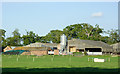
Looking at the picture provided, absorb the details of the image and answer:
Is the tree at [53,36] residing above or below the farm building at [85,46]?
above

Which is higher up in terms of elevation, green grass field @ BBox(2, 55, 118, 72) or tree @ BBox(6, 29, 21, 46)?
tree @ BBox(6, 29, 21, 46)

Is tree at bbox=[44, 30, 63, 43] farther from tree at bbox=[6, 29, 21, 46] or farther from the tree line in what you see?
tree at bbox=[6, 29, 21, 46]

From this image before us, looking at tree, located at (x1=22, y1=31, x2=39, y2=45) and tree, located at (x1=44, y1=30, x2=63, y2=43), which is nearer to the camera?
tree, located at (x1=22, y1=31, x2=39, y2=45)

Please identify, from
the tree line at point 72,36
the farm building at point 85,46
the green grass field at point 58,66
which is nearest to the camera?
the green grass field at point 58,66

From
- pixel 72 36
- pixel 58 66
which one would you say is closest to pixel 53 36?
pixel 72 36

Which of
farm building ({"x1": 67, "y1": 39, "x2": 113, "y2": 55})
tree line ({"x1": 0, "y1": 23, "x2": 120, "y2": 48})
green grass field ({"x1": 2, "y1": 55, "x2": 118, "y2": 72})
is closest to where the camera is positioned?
green grass field ({"x1": 2, "y1": 55, "x2": 118, "y2": 72})

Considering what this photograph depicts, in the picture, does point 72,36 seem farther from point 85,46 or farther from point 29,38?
point 85,46

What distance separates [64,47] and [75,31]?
44.4 m

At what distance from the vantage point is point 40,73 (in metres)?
A: 23.1

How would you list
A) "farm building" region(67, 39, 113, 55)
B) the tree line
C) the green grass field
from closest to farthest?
the green grass field
"farm building" region(67, 39, 113, 55)
the tree line

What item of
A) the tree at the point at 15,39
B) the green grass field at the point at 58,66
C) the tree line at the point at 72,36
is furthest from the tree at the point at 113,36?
the green grass field at the point at 58,66

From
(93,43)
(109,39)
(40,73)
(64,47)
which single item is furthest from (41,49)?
(40,73)

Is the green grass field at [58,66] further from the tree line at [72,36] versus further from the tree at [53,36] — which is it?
the tree at [53,36]

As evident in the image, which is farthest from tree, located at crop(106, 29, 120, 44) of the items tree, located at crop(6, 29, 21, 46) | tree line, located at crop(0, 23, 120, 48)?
tree, located at crop(6, 29, 21, 46)
